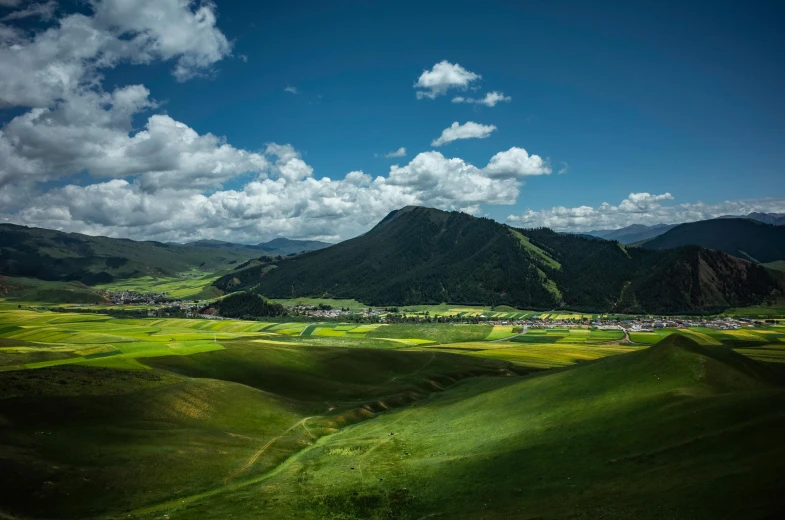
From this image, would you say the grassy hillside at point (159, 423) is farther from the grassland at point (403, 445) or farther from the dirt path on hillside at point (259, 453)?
the grassland at point (403, 445)

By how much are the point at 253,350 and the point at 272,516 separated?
8307 cm

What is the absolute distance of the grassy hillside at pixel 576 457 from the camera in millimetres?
33156

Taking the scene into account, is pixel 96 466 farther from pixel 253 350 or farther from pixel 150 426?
pixel 253 350

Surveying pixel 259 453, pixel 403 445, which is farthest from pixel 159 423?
pixel 403 445

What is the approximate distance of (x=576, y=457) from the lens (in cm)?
4556

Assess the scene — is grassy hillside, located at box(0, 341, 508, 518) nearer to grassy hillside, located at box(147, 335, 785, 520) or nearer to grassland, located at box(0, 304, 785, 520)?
grassland, located at box(0, 304, 785, 520)

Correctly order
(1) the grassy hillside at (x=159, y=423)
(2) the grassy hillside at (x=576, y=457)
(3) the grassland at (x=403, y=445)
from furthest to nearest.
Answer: (1) the grassy hillside at (x=159, y=423) → (3) the grassland at (x=403, y=445) → (2) the grassy hillside at (x=576, y=457)

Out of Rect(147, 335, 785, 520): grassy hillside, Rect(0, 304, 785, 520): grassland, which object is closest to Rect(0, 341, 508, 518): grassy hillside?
Rect(0, 304, 785, 520): grassland

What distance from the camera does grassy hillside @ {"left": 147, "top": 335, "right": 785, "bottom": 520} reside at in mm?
33156

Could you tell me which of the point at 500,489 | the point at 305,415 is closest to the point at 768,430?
the point at 500,489

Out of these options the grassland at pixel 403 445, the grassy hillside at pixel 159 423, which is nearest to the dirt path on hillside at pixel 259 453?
the grassy hillside at pixel 159 423

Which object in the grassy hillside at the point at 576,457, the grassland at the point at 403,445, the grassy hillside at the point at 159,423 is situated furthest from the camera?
the grassy hillside at the point at 159,423

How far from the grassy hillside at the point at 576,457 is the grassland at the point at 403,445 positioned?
0.72 feet

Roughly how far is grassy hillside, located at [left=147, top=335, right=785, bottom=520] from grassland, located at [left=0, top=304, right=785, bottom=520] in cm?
22
